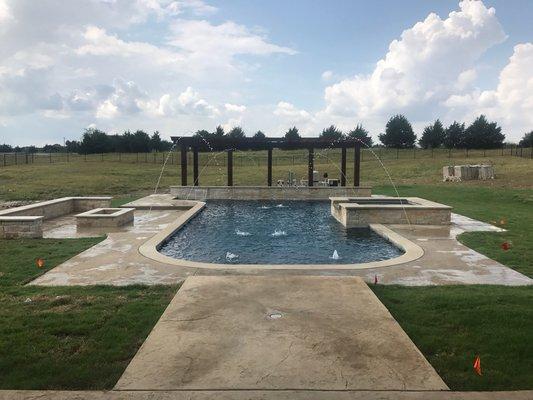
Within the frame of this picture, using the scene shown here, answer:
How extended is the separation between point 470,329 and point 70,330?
479 cm

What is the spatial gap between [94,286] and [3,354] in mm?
2509

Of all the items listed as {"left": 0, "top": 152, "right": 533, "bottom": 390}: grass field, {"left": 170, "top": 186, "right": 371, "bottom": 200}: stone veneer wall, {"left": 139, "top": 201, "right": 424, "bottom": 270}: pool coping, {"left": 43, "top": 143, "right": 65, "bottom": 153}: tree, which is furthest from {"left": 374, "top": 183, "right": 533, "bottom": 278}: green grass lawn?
{"left": 43, "top": 143, "right": 65, "bottom": 153}: tree

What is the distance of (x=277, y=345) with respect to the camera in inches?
183

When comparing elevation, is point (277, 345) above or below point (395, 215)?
below

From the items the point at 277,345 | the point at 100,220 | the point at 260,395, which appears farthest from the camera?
the point at 100,220

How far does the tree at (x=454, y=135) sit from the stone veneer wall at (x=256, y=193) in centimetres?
5386

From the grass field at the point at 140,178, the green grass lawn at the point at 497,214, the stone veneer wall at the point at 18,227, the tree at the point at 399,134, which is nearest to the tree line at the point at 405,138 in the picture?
the tree at the point at 399,134

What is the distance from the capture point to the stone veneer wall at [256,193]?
22281 mm

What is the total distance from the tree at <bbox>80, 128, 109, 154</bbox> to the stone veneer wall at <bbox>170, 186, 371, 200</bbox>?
5170 cm

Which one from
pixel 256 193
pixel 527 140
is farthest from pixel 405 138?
pixel 256 193

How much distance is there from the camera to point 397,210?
1412 centimetres

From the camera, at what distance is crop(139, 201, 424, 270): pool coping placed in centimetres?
832

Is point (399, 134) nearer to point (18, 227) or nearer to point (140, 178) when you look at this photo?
point (140, 178)

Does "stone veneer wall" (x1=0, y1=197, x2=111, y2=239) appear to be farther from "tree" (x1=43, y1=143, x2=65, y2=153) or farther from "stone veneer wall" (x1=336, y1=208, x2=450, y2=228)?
"tree" (x1=43, y1=143, x2=65, y2=153)
